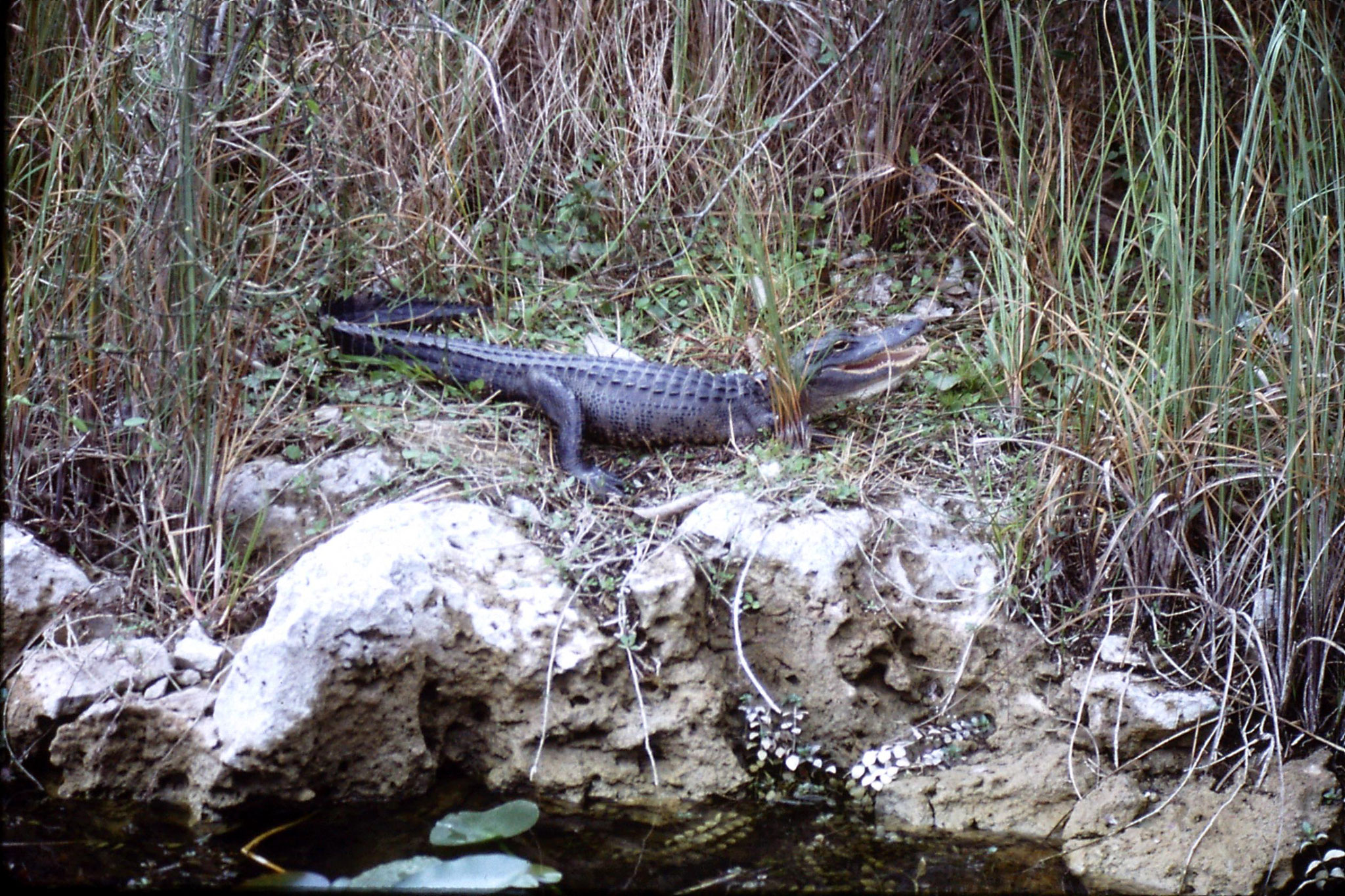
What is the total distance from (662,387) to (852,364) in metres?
0.64

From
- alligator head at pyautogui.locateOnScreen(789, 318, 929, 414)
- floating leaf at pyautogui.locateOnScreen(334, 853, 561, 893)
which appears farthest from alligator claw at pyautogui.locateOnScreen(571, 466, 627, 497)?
floating leaf at pyautogui.locateOnScreen(334, 853, 561, 893)

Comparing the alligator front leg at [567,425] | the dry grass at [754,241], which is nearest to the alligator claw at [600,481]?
the alligator front leg at [567,425]

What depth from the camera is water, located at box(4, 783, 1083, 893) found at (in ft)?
7.81

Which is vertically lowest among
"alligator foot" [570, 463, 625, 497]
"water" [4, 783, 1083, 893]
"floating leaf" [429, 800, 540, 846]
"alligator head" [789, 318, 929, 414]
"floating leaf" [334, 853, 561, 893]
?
"water" [4, 783, 1083, 893]

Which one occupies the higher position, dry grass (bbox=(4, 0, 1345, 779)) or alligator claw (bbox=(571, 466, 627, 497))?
dry grass (bbox=(4, 0, 1345, 779))

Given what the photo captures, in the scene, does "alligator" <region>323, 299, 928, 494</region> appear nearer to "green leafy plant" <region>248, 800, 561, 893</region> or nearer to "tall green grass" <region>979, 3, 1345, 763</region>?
"tall green grass" <region>979, 3, 1345, 763</region>

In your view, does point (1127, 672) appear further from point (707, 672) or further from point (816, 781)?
point (707, 672)

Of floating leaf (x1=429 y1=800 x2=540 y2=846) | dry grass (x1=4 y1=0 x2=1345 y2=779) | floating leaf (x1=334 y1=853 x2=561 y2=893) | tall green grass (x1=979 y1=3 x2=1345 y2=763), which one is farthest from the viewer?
dry grass (x1=4 y1=0 x2=1345 y2=779)

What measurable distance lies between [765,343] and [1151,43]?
137 cm

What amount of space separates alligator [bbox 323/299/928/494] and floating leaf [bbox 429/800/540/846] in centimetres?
128

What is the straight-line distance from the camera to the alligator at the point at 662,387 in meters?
3.62

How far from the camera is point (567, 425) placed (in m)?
3.62

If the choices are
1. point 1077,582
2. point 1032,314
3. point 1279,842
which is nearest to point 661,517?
point 1077,582

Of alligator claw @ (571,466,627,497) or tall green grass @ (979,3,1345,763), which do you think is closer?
tall green grass @ (979,3,1345,763)
